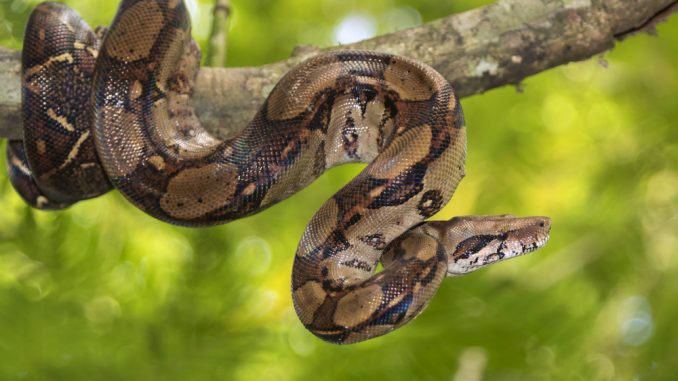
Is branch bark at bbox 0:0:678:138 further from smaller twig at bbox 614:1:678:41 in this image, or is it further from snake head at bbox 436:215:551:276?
snake head at bbox 436:215:551:276

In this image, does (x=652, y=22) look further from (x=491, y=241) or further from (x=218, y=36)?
(x=218, y=36)

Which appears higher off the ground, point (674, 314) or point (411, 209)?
point (411, 209)

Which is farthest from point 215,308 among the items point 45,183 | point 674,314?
point 674,314

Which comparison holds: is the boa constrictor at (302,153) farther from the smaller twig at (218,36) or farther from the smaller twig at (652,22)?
the smaller twig at (652,22)

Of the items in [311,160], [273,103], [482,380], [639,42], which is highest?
[273,103]

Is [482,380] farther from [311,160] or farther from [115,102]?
[115,102]

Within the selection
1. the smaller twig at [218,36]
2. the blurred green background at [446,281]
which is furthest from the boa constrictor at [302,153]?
the blurred green background at [446,281]
